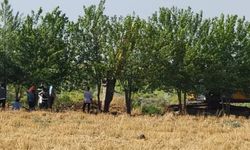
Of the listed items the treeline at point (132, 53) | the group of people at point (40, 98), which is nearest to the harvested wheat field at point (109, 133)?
the group of people at point (40, 98)

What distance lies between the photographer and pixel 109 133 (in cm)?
1728

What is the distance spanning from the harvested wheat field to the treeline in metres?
8.77

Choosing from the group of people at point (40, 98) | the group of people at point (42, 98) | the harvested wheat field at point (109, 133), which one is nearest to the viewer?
the harvested wheat field at point (109, 133)

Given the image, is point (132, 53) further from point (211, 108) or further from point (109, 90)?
point (211, 108)

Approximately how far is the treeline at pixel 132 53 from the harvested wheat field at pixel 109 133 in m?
8.77

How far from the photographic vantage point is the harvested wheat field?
46.7 ft

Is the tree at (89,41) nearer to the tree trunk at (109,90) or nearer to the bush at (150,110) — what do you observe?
the tree trunk at (109,90)

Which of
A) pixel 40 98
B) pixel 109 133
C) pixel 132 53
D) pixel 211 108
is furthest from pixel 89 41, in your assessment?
pixel 109 133

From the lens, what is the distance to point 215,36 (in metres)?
32.9

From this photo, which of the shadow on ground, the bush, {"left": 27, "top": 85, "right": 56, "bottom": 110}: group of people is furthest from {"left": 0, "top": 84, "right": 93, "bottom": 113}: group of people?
the shadow on ground

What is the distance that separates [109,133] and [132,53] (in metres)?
15.4

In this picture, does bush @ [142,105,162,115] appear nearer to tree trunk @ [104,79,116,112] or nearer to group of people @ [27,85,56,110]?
tree trunk @ [104,79,116,112]

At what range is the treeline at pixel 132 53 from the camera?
3195 cm

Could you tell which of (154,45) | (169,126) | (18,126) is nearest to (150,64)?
(154,45)
